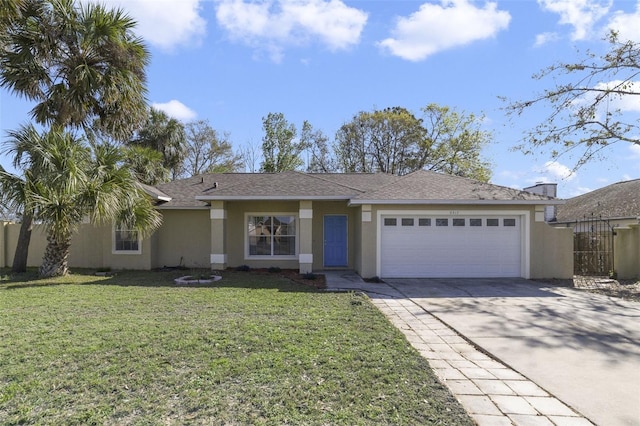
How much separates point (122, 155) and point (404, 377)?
11.2 meters

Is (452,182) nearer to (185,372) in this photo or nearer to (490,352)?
(490,352)

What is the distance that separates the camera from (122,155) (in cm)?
1251

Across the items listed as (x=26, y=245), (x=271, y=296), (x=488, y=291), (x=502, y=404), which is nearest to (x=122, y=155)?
(x=26, y=245)

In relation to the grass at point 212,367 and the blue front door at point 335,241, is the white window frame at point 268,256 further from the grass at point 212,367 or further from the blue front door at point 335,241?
the grass at point 212,367

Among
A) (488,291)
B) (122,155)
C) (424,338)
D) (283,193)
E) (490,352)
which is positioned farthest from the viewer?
(283,193)

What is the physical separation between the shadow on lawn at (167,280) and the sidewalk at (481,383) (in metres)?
4.42

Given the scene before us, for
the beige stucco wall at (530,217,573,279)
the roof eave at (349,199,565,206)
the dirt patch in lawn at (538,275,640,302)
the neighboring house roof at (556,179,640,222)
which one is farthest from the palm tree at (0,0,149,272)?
the neighboring house roof at (556,179,640,222)

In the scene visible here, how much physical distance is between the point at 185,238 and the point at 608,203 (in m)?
19.6

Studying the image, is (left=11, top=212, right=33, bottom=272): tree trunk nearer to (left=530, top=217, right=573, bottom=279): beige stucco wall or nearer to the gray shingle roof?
the gray shingle roof

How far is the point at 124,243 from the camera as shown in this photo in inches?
593

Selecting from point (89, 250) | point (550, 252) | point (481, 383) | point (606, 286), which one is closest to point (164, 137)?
point (89, 250)

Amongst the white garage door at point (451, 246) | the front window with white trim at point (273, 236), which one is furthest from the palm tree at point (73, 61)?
the white garage door at point (451, 246)

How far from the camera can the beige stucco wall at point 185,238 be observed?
606 inches

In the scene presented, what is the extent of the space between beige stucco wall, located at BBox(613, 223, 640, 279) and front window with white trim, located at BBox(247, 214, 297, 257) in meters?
10.7
